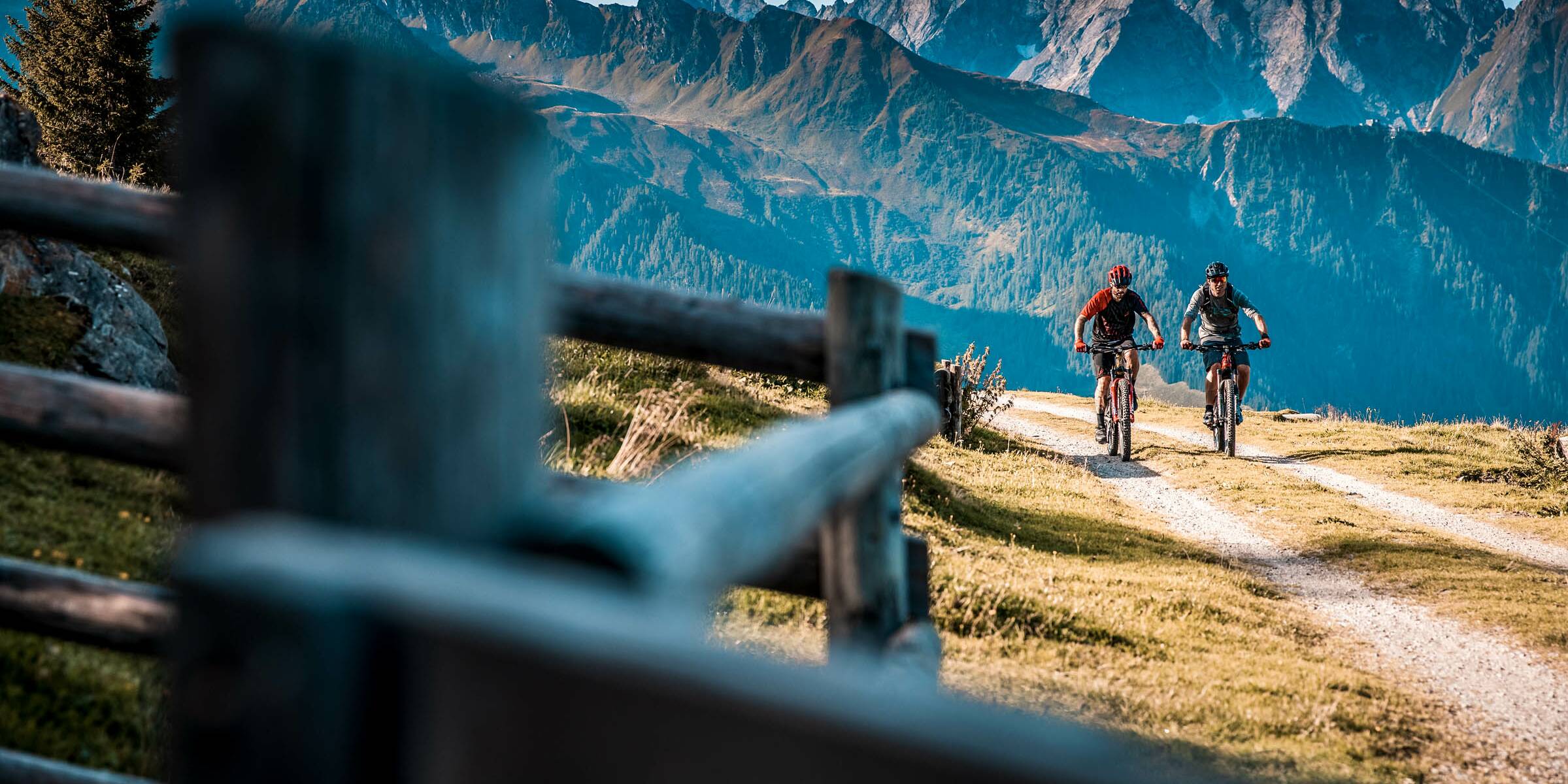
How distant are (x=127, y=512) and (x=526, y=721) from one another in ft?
16.5

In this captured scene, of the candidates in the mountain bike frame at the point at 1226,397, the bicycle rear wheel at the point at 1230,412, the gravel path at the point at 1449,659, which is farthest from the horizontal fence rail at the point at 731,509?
the bicycle rear wheel at the point at 1230,412

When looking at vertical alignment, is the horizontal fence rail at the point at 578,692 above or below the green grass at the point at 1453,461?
above

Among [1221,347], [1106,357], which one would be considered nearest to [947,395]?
[1106,357]

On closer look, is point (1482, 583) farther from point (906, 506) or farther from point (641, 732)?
point (641, 732)

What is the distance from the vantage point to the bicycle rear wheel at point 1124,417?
1465 centimetres

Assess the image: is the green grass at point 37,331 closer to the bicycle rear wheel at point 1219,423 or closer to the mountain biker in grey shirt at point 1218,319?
the mountain biker in grey shirt at point 1218,319

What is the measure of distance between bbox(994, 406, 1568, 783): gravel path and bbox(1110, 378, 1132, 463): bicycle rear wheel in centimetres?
466

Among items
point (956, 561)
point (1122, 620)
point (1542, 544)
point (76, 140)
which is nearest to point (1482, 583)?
point (1542, 544)

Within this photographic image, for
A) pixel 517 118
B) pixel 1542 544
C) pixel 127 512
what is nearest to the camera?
pixel 517 118

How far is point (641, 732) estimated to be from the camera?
639mm

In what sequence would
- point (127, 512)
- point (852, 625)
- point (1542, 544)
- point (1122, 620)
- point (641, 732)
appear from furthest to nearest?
point (1542, 544), point (1122, 620), point (127, 512), point (852, 625), point (641, 732)

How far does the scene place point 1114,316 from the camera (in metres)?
14.0

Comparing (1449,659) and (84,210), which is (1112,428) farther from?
(84,210)

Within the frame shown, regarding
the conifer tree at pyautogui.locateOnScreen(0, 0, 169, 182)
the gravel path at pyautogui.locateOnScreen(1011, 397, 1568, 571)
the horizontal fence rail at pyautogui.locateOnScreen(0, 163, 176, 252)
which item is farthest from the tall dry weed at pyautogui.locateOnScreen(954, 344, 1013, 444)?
the conifer tree at pyautogui.locateOnScreen(0, 0, 169, 182)
